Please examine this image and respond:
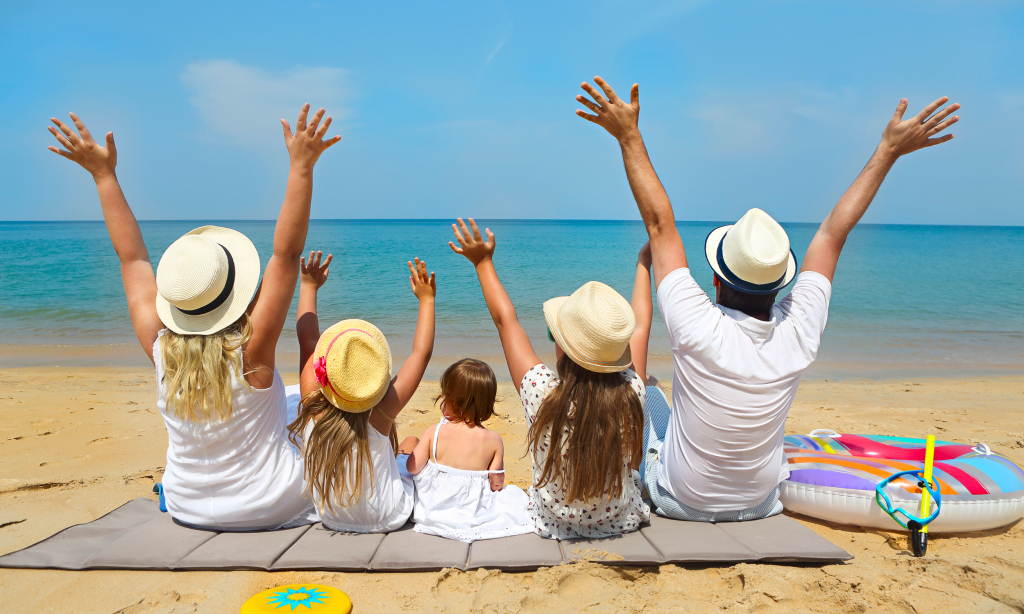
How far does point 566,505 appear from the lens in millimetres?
2779

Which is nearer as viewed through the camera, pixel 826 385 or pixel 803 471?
pixel 803 471

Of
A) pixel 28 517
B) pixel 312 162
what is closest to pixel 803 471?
pixel 312 162

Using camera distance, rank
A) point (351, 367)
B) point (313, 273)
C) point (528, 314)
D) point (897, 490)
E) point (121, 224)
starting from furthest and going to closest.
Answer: point (528, 314)
point (313, 273)
point (897, 490)
point (121, 224)
point (351, 367)

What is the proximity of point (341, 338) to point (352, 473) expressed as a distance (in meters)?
0.66

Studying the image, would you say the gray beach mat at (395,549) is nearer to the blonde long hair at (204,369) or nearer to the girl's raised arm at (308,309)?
the blonde long hair at (204,369)

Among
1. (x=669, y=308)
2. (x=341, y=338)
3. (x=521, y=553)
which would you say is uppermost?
(x=669, y=308)

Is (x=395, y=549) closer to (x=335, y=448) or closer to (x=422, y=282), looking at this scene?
(x=335, y=448)

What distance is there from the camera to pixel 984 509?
10.2ft

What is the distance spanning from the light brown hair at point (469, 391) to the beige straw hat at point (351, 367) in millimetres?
548

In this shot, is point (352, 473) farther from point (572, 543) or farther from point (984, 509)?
point (984, 509)

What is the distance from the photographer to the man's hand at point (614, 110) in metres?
2.76

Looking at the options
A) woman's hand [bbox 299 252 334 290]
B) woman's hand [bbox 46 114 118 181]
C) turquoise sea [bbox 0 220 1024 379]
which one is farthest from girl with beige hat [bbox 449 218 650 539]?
turquoise sea [bbox 0 220 1024 379]

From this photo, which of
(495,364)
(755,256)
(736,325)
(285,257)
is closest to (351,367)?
(285,257)

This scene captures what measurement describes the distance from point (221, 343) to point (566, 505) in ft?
5.66
